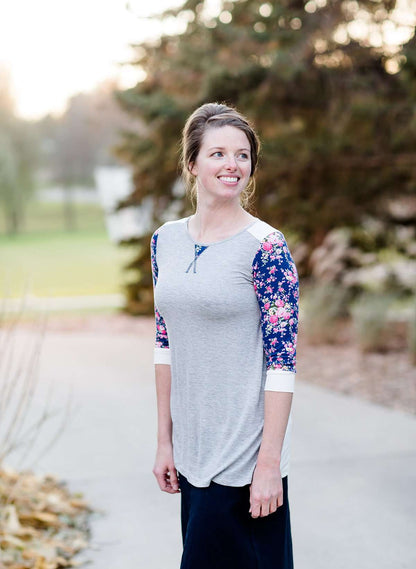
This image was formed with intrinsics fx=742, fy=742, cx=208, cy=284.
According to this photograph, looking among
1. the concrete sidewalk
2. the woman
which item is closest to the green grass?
the concrete sidewalk

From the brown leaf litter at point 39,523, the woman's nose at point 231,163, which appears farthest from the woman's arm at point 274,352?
the brown leaf litter at point 39,523

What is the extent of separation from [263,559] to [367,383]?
5376mm

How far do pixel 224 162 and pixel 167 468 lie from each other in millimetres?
940

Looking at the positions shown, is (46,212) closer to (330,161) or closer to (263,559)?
(330,161)

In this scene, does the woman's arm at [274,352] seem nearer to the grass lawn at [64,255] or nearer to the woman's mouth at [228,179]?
the woman's mouth at [228,179]

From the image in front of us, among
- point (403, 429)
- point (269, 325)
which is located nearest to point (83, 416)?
point (403, 429)

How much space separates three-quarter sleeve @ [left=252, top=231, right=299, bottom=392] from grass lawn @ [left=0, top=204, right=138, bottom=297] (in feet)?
31.7

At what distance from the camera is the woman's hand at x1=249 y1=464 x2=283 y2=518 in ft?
6.46

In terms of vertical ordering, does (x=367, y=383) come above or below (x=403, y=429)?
above

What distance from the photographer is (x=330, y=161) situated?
8.28 meters

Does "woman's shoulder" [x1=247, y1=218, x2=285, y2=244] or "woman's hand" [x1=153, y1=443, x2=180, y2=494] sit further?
"woman's hand" [x1=153, y1=443, x2=180, y2=494]

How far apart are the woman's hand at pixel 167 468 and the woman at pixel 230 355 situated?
0.10m

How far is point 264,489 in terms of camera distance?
197 cm

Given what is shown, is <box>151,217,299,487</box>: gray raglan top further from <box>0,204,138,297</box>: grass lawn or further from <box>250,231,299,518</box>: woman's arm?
<box>0,204,138,297</box>: grass lawn
